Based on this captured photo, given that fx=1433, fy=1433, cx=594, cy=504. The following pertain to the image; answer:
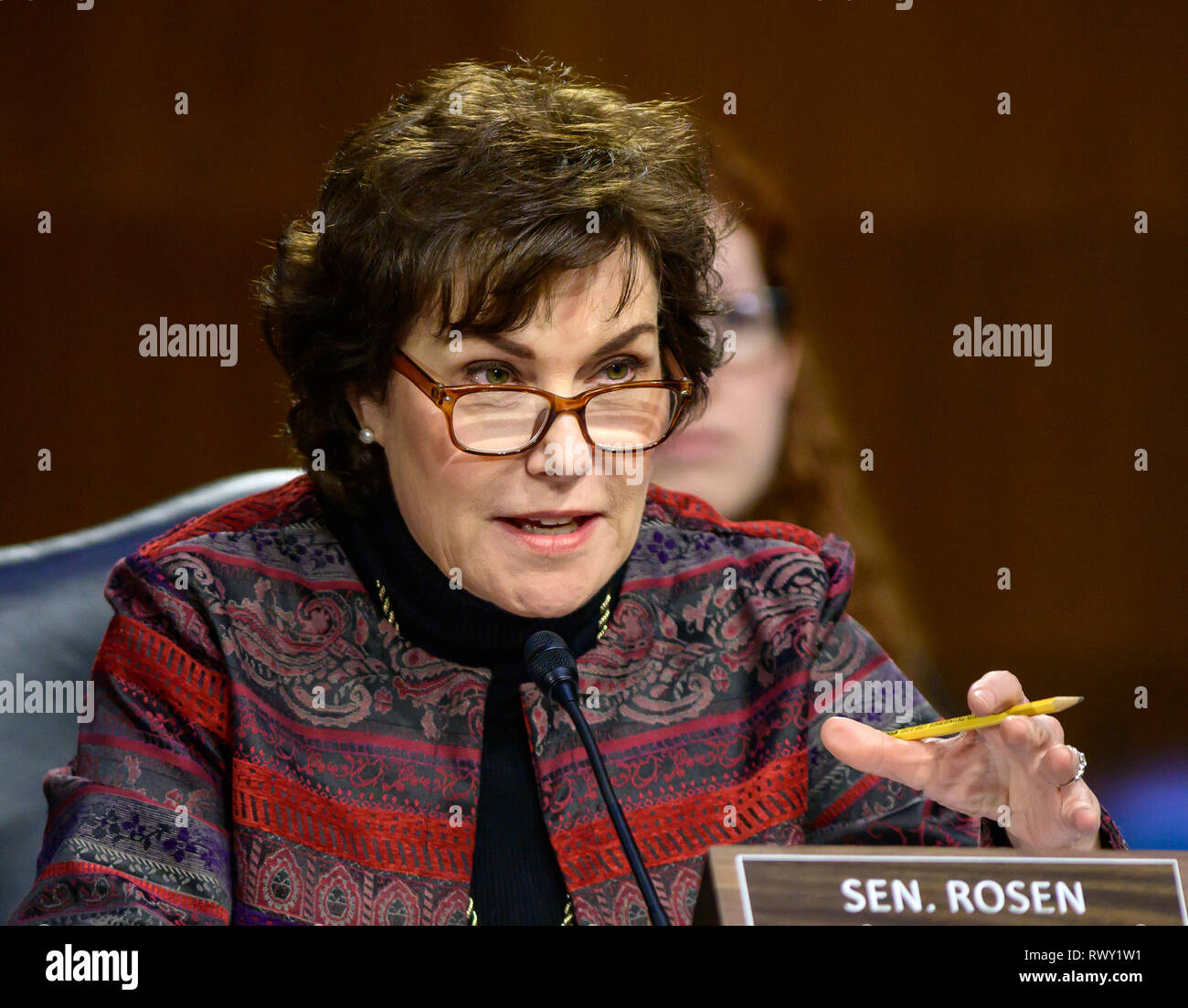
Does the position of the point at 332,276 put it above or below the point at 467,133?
below

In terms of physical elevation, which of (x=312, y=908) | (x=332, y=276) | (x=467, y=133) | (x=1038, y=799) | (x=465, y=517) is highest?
(x=467, y=133)

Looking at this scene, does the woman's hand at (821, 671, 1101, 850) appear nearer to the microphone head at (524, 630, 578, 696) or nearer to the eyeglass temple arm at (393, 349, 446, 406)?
the microphone head at (524, 630, 578, 696)

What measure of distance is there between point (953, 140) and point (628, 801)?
1578mm

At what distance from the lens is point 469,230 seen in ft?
4.27

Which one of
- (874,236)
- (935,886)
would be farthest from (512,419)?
(874,236)

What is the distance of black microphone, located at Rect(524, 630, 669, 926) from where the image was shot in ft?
3.15

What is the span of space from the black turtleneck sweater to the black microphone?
230 millimetres

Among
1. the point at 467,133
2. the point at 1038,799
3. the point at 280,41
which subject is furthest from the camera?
the point at 280,41

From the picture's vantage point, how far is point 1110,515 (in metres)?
2.57

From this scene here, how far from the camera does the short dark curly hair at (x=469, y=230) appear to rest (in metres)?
1.30

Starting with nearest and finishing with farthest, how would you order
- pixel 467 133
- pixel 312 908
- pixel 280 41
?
1. pixel 312 908
2. pixel 467 133
3. pixel 280 41
